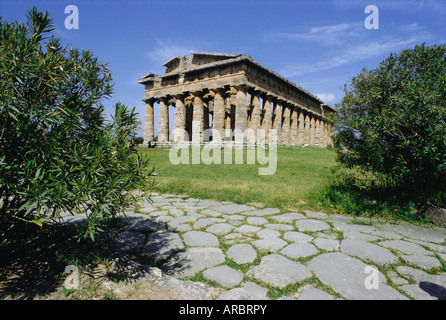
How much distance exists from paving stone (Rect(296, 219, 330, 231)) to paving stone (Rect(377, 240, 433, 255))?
81 centimetres

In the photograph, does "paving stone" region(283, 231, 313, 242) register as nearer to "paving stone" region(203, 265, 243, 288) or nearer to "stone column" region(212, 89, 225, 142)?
"paving stone" region(203, 265, 243, 288)

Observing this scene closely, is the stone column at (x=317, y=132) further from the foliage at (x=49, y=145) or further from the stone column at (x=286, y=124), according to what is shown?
the foliage at (x=49, y=145)

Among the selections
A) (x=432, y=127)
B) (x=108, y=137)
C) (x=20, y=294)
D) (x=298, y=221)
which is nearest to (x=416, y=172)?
(x=432, y=127)

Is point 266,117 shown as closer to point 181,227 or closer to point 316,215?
point 316,215

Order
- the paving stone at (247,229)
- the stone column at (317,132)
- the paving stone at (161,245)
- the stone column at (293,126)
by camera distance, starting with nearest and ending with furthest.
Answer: the paving stone at (161,245), the paving stone at (247,229), the stone column at (293,126), the stone column at (317,132)

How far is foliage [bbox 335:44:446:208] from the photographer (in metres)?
3.67

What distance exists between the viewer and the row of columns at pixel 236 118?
21.2 meters

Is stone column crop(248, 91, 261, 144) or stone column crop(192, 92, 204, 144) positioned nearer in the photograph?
stone column crop(248, 91, 261, 144)

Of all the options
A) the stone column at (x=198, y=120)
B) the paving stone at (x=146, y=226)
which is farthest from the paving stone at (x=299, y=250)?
the stone column at (x=198, y=120)

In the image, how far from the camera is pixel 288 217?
422cm

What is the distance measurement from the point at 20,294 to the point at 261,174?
302 inches

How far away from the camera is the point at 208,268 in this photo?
2.50 metres

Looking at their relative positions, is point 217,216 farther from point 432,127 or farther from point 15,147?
point 432,127

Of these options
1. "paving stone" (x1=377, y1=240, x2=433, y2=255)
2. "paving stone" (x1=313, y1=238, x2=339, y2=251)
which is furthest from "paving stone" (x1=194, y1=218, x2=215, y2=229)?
"paving stone" (x1=377, y1=240, x2=433, y2=255)
